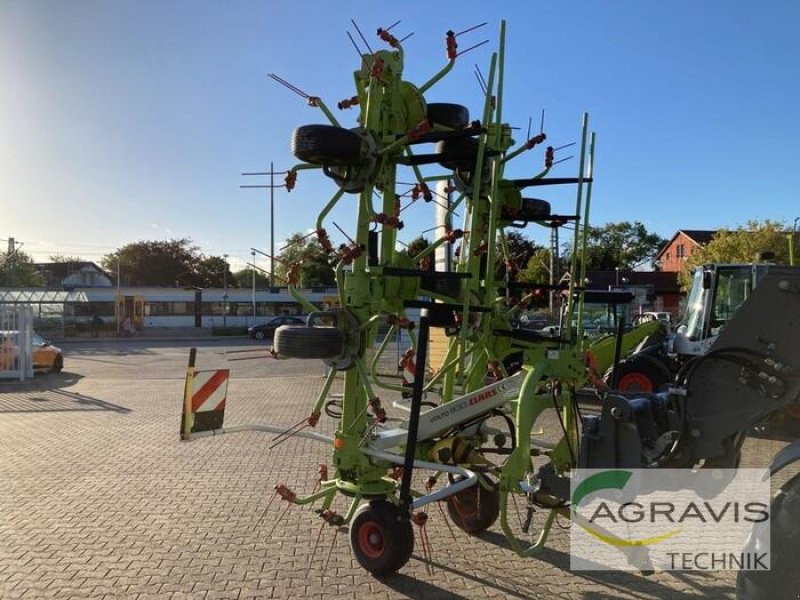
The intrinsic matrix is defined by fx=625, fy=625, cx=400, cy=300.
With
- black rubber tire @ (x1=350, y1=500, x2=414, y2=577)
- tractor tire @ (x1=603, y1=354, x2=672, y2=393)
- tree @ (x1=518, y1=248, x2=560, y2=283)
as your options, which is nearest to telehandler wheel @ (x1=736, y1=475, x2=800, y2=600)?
black rubber tire @ (x1=350, y1=500, x2=414, y2=577)

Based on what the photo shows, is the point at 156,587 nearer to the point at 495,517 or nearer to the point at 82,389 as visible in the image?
the point at 495,517

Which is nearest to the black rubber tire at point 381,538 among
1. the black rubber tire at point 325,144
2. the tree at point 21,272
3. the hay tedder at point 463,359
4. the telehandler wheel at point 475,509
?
the hay tedder at point 463,359

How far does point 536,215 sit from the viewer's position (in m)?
5.20

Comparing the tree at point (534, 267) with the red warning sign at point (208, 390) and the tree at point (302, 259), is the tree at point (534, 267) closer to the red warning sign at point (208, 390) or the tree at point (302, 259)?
the tree at point (302, 259)

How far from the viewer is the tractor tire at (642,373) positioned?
1086 centimetres

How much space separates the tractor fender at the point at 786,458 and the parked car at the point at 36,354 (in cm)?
1810

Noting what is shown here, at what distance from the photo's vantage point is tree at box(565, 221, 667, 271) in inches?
3066

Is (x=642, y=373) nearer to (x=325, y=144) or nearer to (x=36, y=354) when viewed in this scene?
(x=325, y=144)

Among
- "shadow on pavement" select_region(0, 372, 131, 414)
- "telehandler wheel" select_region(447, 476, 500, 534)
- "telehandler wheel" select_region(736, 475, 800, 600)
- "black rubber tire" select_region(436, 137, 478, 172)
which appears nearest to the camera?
"telehandler wheel" select_region(736, 475, 800, 600)

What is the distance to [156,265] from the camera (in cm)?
7569

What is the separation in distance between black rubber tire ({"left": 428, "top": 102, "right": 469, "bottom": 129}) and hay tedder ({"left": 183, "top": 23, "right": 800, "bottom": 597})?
0.01 m

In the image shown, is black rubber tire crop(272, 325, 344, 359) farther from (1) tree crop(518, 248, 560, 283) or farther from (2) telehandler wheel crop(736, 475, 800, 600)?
(2) telehandler wheel crop(736, 475, 800, 600)

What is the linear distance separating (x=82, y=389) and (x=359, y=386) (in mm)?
12709

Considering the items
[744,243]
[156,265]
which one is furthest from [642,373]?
[156,265]
